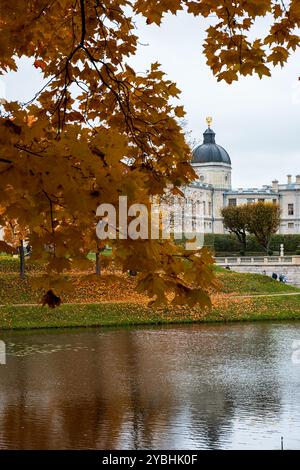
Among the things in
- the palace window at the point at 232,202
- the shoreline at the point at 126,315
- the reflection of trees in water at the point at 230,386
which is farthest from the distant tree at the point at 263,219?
the palace window at the point at 232,202

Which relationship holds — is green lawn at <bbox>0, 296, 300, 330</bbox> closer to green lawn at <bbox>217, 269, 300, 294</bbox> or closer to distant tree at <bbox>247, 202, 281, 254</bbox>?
green lawn at <bbox>217, 269, 300, 294</bbox>

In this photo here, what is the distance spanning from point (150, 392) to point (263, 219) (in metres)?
50.0

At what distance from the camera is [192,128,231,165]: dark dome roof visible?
107 meters

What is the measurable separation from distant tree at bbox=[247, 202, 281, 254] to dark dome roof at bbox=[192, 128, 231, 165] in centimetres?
4074

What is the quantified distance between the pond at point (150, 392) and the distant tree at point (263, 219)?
38469mm

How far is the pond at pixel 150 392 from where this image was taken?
464 inches

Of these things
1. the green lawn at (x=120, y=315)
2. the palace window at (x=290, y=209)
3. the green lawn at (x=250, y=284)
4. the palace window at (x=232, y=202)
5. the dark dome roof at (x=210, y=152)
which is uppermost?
the dark dome roof at (x=210, y=152)

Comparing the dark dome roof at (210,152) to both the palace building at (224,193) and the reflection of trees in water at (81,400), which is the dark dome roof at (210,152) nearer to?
the palace building at (224,193)

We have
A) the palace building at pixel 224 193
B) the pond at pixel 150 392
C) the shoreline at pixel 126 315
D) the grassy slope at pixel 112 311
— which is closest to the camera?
the pond at pixel 150 392

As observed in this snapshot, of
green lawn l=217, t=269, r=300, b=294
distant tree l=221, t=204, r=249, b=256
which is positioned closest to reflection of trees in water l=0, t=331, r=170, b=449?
green lawn l=217, t=269, r=300, b=294

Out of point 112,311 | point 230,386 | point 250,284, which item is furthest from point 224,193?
point 230,386

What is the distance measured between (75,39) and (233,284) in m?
34.9
